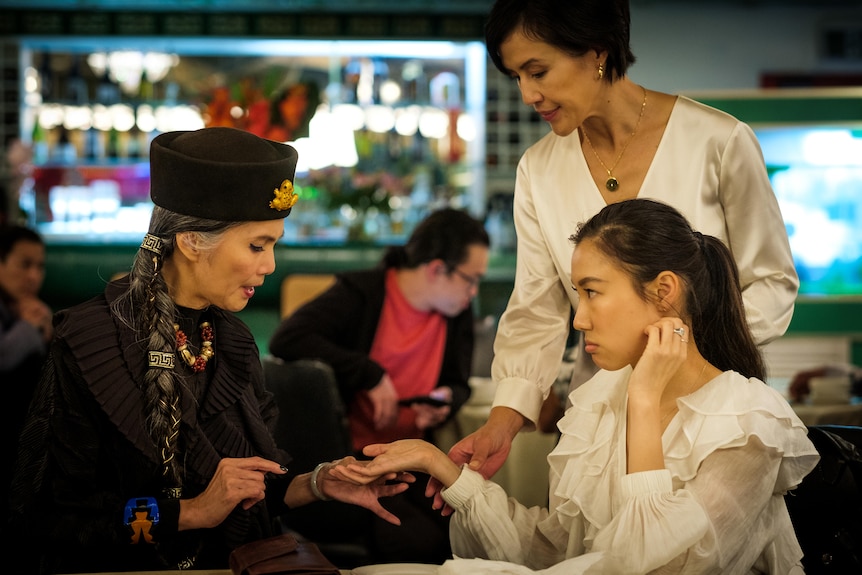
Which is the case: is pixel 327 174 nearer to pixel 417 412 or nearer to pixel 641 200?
pixel 417 412

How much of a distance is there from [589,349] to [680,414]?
0.64 ft

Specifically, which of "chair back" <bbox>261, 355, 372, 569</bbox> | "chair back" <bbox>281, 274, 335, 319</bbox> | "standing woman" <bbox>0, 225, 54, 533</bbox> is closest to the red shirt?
"chair back" <bbox>261, 355, 372, 569</bbox>

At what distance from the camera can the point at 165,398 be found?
69.2 inches

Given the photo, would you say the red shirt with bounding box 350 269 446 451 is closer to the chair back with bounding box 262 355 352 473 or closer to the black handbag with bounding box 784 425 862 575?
the chair back with bounding box 262 355 352 473

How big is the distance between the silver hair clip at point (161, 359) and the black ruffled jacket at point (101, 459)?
2 cm

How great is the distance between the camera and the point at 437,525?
330 centimetres

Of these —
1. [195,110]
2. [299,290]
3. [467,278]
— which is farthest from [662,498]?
[195,110]

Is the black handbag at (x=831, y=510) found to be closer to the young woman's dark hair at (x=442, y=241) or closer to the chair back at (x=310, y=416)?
the chair back at (x=310, y=416)

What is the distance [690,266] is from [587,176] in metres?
0.48

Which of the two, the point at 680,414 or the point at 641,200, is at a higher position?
the point at 641,200

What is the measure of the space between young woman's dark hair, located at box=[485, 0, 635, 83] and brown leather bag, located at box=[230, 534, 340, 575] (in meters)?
1.10

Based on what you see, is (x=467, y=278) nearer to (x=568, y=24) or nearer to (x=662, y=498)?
(x=568, y=24)

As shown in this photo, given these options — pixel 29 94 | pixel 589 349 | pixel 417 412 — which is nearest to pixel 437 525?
pixel 417 412

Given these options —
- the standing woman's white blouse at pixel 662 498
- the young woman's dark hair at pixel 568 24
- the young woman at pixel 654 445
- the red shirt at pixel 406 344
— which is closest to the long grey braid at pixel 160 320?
the young woman at pixel 654 445
